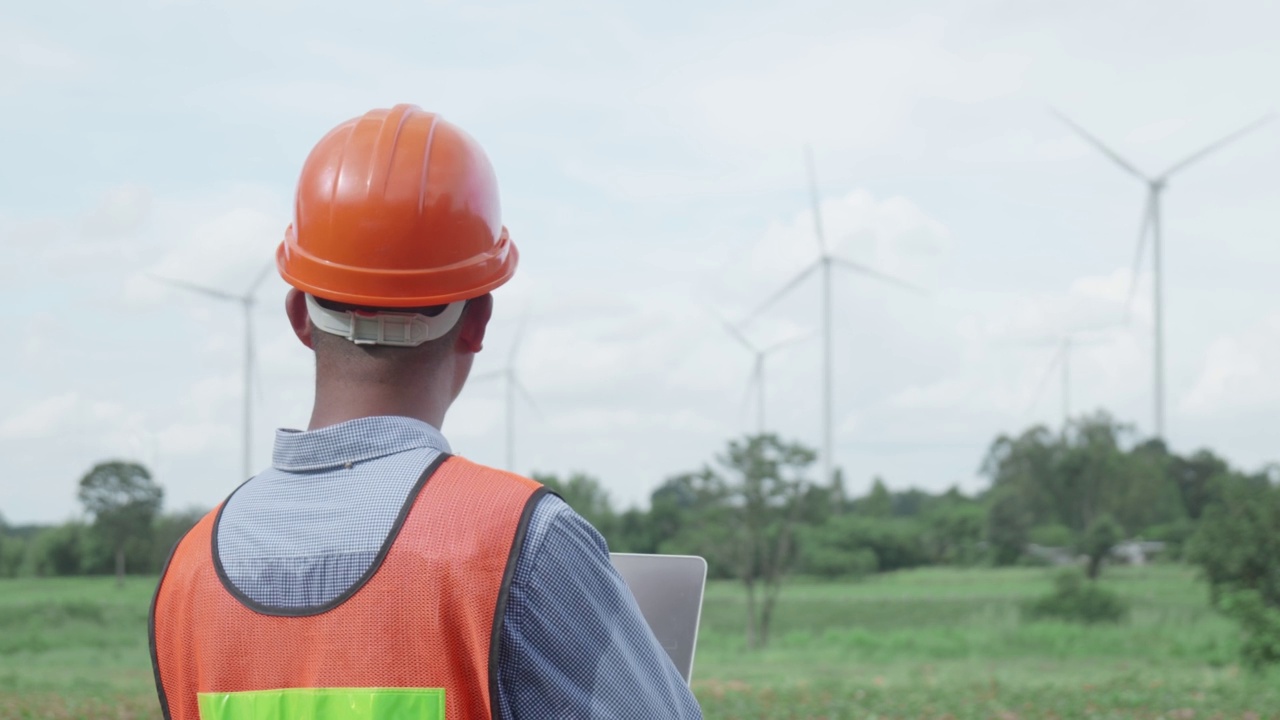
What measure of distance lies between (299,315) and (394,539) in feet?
1.47

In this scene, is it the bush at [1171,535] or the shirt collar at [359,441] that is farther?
the bush at [1171,535]

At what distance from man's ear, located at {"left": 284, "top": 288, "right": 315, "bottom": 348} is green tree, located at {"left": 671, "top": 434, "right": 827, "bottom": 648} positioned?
22.0m

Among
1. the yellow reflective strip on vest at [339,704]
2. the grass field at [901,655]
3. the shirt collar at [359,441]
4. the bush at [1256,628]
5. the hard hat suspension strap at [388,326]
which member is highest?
the hard hat suspension strap at [388,326]


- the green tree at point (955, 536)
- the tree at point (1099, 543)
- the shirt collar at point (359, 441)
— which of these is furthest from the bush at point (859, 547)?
the shirt collar at point (359, 441)

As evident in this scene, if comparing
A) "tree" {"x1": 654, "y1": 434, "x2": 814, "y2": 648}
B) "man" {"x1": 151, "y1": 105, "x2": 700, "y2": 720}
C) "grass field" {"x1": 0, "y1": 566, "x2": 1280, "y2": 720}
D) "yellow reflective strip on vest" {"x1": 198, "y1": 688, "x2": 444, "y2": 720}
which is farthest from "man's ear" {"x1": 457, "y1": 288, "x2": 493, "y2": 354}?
"tree" {"x1": 654, "y1": 434, "x2": 814, "y2": 648}

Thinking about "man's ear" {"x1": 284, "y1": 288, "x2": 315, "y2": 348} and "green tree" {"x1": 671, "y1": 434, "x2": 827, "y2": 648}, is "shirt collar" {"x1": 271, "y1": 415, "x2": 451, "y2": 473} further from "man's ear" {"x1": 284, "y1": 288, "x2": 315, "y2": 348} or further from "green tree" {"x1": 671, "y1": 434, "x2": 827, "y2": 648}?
"green tree" {"x1": 671, "y1": 434, "x2": 827, "y2": 648}

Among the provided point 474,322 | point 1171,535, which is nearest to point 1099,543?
point 1171,535

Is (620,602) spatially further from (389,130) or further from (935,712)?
(935,712)

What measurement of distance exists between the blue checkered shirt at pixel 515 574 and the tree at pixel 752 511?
2219 cm

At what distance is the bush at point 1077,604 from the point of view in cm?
2397

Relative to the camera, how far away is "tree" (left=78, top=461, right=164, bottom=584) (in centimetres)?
3047

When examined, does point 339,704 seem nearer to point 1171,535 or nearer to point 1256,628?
point 1256,628

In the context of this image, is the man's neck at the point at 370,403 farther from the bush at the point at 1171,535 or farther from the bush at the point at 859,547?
the bush at the point at 1171,535

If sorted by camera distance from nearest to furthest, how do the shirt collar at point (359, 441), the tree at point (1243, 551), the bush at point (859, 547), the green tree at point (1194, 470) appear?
the shirt collar at point (359, 441) → the tree at point (1243, 551) → the bush at point (859, 547) → the green tree at point (1194, 470)
